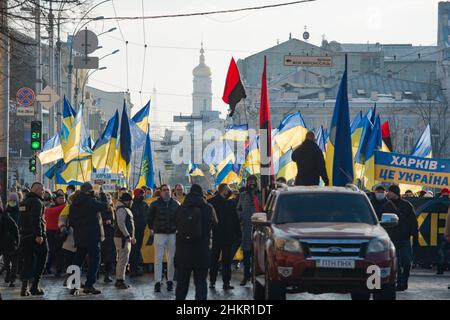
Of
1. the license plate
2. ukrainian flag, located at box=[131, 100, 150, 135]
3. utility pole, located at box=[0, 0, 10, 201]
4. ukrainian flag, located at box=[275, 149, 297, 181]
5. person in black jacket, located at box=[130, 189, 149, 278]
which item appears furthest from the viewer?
ukrainian flag, located at box=[275, 149, 297, 181]

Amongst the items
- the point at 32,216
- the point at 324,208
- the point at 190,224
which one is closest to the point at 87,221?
the point at 32,216

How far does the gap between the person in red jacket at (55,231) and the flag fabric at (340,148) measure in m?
5.25

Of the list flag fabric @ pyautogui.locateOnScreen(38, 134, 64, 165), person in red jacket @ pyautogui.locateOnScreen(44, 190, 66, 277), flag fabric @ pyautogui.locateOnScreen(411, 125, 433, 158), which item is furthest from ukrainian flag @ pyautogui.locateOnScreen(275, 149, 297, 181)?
person in red jacket @ pyautogui.locateOnScreen(44, 190, 66, 277)

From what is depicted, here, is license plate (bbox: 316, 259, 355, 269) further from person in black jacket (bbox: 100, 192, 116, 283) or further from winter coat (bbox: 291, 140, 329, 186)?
person in black jacket (bbox: 100, 192, 116, 283)

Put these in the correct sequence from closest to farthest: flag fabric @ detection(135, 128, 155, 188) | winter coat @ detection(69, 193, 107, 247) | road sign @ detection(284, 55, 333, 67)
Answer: winter coat @ detection(69, 193, 107, 247)
flag fabric @ detection(135, 128, 155, 188)
road sign @ detection(284, 55, 333, 67)

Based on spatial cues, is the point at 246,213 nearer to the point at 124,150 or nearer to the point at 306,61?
the point at 124,150

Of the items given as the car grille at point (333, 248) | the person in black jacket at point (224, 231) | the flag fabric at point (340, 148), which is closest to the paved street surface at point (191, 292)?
the person in black jacket at point (224, 231)

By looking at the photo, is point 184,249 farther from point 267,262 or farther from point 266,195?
point 266,195

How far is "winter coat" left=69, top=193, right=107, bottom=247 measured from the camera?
19.5 m

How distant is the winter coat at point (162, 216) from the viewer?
805 inches

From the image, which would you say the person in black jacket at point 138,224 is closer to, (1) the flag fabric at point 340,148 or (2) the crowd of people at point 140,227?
(2) the crowd of people at point 140,227

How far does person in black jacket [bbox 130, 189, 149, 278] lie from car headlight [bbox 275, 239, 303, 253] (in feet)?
27.3
